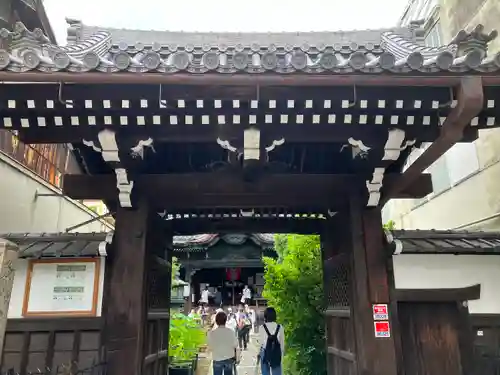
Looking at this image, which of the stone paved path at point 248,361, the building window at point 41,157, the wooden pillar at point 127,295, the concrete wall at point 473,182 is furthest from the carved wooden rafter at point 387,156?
the stone paved path at point 248,361

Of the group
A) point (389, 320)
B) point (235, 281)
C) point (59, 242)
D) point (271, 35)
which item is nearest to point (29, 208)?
point (59, 242)

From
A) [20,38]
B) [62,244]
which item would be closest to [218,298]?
[62,244]

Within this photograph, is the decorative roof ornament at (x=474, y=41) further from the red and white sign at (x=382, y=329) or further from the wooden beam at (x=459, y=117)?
the red and white sign at (x=382, y=329)

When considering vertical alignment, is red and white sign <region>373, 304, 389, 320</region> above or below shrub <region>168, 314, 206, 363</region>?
above

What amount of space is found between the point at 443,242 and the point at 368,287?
1271 millimetres

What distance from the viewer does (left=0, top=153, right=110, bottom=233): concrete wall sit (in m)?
8.13

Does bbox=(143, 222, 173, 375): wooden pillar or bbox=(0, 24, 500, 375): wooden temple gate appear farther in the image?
bbox=(143, 222, 173, 375): wooden pillar

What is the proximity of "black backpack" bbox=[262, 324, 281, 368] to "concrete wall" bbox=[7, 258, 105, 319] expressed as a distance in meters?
3.15

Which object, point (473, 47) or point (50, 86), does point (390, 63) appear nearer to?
point (473, 47)

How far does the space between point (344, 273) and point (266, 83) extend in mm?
2903

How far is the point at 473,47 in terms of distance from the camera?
391 centimetres

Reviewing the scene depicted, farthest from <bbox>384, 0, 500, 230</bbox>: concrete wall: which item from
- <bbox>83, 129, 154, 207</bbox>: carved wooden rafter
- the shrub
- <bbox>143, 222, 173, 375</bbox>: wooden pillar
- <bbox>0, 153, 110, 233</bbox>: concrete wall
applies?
<bbox>0, 153, 110, 233</bbox>: concrete wall

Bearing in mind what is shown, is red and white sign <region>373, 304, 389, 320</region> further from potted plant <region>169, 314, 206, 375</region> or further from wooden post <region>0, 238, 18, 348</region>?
potted plant <region>169, 314, 206, 375</region>

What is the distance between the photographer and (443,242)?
530 cm
